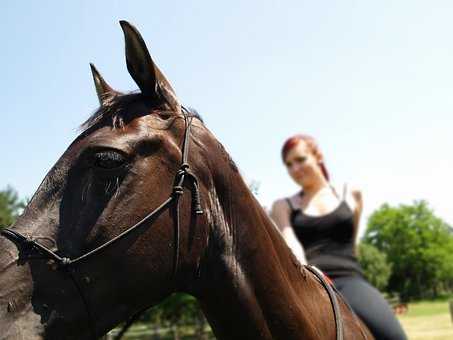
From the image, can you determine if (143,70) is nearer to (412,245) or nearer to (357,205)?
(357,205)

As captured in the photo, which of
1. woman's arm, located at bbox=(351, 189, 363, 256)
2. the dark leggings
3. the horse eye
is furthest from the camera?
woman's arm, located at bbox=(351, 189, 363, 256)

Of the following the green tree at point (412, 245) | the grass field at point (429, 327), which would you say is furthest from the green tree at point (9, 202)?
the green tree at point (412, 245)

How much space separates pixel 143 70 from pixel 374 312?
8.19 ft

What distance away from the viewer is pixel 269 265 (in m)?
2.63

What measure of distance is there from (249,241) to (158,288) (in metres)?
0.56

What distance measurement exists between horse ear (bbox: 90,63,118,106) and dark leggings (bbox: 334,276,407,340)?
2314 millimetres

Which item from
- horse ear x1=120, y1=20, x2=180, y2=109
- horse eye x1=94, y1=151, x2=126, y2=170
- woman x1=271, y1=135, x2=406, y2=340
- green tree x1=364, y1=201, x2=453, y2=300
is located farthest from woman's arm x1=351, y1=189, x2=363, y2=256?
green tree x1=364, y1=201, x2=453, y2=300

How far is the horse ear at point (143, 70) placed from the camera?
7.57ft

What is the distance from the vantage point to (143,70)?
245cm

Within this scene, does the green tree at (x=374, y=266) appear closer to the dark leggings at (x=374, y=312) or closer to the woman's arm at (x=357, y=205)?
the woman's arm at (x=357, y=205)

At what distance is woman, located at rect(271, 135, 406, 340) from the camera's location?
3.78m

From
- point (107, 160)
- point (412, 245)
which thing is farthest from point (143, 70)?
point (412, 245)

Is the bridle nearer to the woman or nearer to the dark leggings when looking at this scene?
the woman

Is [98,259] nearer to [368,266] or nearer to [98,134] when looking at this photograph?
[98,134]
